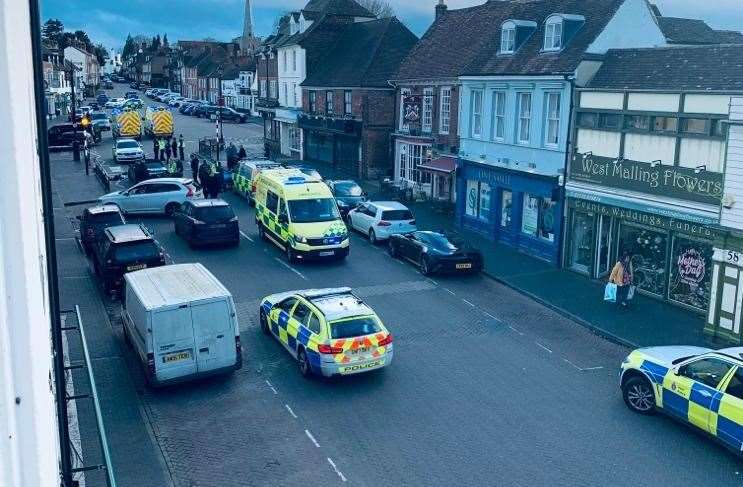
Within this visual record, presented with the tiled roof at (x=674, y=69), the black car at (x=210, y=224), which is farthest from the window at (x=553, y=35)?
the black car at (x=210, y=224)

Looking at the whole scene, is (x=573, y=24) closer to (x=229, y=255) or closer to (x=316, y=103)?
(x=229, y=255)

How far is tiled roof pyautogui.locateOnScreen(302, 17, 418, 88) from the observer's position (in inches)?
1660

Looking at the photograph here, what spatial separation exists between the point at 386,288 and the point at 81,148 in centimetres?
3961

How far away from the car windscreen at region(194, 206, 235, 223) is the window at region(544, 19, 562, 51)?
13111mm

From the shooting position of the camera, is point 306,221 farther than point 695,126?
Yes

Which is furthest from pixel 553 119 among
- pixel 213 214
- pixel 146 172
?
pixel 146 172

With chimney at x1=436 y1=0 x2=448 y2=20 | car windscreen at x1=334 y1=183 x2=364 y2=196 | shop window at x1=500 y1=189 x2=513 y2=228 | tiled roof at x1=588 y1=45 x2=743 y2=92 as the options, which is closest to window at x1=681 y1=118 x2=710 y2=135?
tiled roof at x1=588 y1=45 x2=743 y2=92

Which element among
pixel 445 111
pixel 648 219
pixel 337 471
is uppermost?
pixel 445 111

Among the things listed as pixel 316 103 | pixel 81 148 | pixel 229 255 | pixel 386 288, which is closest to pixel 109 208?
pixel 229 255

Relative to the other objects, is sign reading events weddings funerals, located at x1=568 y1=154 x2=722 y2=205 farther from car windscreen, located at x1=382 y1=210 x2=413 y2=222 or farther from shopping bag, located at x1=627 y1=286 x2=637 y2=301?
car windscreen, located at x1=382 y1=210 x2=413 y2=222

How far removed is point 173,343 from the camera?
43.0 ft

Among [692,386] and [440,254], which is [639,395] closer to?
[692,386]

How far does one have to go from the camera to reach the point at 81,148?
52719 mm

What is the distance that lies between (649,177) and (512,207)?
707cm
